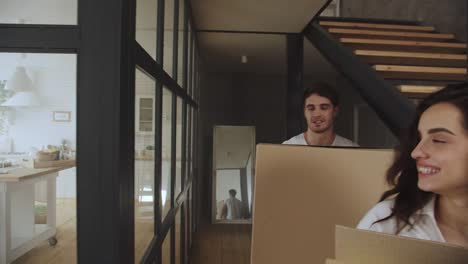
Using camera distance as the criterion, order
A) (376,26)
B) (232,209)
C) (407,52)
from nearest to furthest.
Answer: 1. (407,52)
2. (376,26)
3. (232,209)

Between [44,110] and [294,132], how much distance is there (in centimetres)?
304

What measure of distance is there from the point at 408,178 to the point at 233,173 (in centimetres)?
429

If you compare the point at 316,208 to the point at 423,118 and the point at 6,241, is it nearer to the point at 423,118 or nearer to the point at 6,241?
the point at 423,118

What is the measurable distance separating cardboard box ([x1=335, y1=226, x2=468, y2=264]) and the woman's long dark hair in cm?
33

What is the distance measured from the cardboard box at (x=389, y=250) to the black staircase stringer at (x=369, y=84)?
52.6 inches

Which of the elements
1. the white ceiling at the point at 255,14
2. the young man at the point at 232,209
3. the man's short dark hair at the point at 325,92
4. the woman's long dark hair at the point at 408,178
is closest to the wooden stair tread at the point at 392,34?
the white ceiling at the point at 255,14

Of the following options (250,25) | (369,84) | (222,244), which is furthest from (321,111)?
(222,244)

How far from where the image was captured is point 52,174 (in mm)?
769

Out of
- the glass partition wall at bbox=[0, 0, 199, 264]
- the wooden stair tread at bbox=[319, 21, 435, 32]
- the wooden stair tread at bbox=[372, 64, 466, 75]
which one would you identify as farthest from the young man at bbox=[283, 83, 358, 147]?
the wooden stair tread at bbox=[319, 21, 435, 32]

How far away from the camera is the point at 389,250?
58cm

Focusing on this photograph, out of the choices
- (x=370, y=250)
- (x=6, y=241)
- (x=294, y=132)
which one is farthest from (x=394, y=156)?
(x=294, y=132)

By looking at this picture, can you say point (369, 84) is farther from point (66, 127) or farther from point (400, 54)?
point (66, 127)

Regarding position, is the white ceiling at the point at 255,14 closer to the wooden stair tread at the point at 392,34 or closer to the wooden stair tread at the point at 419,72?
the wooden stair tread at the point at 392,34

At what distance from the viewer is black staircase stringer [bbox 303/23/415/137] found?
1975mm
